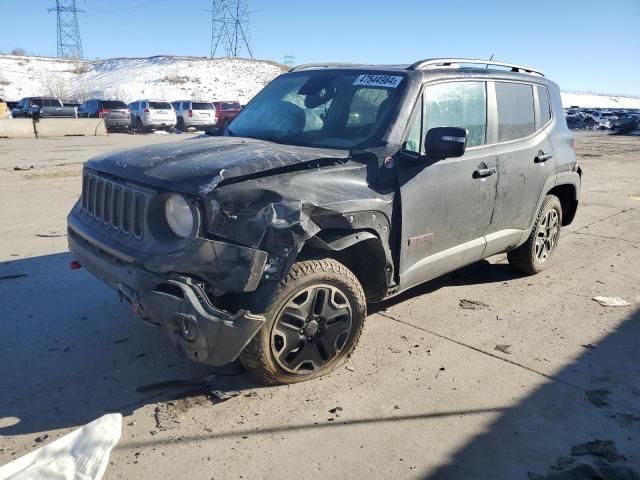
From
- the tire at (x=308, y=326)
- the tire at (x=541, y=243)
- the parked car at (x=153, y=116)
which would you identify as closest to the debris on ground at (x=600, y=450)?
the tire at (x=308, y=326)

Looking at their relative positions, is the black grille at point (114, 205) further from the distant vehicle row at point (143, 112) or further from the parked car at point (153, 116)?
the parked car at point (153, 116)

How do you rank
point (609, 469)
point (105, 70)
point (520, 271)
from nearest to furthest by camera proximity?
point (609, 469) < point (520, 271) < point (105, 70)

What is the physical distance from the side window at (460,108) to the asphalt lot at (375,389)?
1.55 metres

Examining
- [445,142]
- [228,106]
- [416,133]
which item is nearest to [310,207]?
[445,142]

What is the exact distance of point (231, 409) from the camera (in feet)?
10.6

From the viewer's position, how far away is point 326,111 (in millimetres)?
4195

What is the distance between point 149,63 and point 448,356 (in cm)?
7107

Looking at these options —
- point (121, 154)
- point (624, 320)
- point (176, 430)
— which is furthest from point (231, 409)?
point (624, 320)

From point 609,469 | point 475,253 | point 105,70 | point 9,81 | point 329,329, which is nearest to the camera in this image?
point 609,469

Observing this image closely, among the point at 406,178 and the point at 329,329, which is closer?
the point at 329,329

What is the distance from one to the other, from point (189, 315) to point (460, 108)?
8.97 ft

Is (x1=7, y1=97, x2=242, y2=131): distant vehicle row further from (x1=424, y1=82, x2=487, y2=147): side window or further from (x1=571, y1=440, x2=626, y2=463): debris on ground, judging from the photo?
Answer: (x1=571, y1=440, x2=626, y2=463): debris on ground

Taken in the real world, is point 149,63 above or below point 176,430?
above

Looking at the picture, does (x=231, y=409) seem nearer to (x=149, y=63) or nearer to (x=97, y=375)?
(x=97, y=375)
